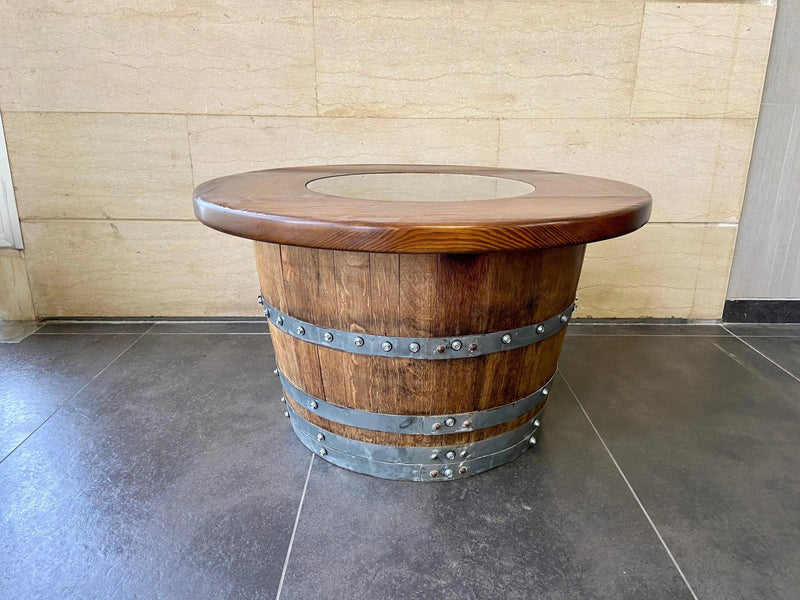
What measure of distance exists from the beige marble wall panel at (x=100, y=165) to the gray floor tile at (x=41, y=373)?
0.69 meters

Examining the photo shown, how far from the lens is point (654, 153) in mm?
2785

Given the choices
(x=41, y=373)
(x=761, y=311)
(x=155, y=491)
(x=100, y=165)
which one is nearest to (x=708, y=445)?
(x=761, y=311)

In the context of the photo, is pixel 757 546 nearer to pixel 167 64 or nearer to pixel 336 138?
pixel 336 138

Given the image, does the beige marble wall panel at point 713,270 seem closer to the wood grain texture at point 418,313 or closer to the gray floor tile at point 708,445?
the gray floor tile at point 708,445

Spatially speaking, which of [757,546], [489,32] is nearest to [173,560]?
Answer: [757,546]

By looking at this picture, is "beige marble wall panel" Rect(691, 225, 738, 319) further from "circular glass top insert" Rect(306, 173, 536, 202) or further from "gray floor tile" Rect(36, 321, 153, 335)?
"gray floor tile" Rect(36, 321, 153, 335)

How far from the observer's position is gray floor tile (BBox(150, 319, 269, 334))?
2.86 meters

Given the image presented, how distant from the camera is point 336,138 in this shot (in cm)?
274

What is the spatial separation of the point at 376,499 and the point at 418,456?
180 mm

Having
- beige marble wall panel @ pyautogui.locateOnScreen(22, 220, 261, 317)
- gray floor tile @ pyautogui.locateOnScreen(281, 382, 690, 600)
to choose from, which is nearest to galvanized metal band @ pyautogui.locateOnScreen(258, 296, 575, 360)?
gray floor tile @ pyautogui.locateOnScreen(281, 382, 690, 600)

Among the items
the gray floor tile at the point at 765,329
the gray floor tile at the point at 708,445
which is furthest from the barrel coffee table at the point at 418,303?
the gray floor tile at the point at 765,329

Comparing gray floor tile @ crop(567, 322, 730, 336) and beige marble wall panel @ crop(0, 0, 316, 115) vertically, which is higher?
beige marble wall panel @ crop(0, 0, 316, 115)

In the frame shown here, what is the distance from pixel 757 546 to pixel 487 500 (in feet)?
2.41

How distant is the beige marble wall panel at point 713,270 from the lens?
9.53 ft
